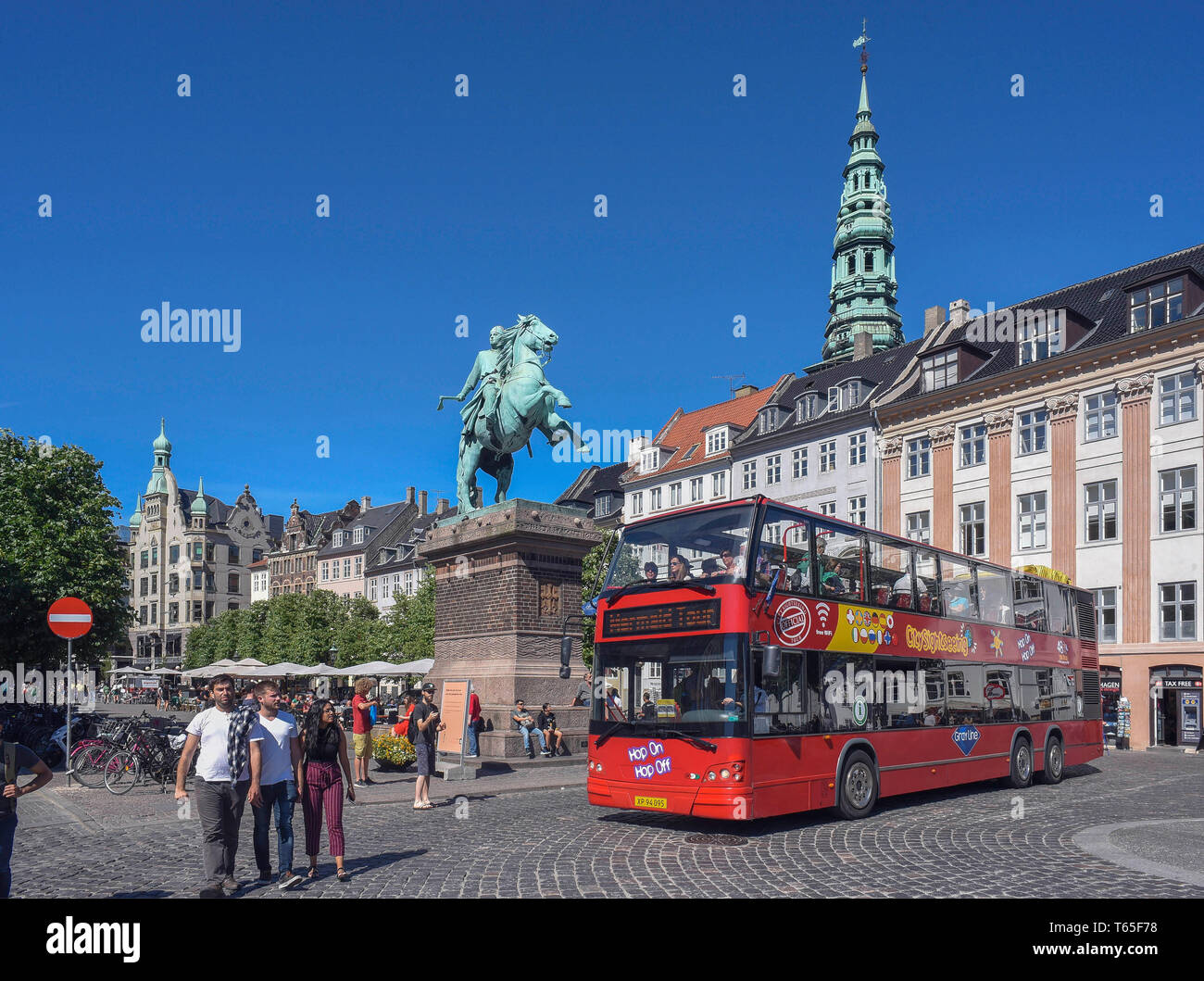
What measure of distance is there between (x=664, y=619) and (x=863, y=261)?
62.5m

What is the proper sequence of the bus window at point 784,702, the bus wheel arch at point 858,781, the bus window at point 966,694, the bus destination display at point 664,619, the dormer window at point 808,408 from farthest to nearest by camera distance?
1. the dormer window at point 808,408
2. the bus window at point 966,694
3. the bus wheel arch at point 858,781
4. the bus destination display at point 664,619
5. the bus window at point 784,702

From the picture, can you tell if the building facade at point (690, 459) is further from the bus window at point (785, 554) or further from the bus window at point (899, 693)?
the bus window at point (785, 554)

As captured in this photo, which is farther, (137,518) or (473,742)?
(137,518)

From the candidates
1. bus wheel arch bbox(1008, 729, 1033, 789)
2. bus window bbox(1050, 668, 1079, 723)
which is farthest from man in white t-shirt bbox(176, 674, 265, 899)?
bus window bbox(1050, 668, 1079, 723)

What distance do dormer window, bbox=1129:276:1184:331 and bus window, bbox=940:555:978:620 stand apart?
23491 mm

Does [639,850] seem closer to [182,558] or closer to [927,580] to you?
[927,580]

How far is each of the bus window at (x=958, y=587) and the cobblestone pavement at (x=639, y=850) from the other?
3.09 metres

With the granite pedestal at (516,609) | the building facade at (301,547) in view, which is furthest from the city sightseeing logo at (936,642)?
the building facade at (301,547)

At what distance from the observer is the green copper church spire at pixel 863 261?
2699 inches

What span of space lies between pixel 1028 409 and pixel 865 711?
1192 inches

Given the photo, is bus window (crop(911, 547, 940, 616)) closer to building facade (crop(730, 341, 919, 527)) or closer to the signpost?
the signpost

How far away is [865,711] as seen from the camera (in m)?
14.6

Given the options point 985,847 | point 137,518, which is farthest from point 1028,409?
point 137,518
